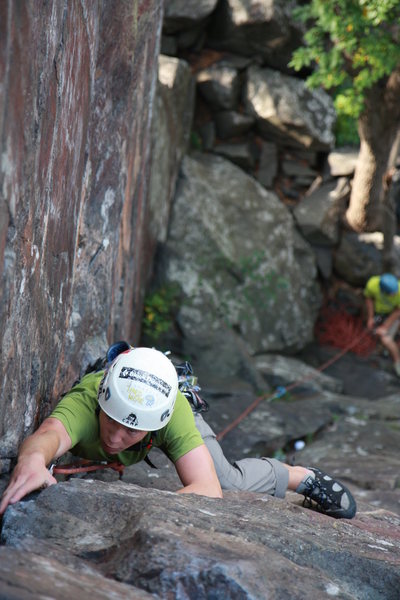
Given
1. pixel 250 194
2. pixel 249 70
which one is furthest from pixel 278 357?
pixel 249 70

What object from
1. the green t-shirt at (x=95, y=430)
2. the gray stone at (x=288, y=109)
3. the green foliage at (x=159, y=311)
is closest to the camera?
the green t-shirt at (x=95, y=430)

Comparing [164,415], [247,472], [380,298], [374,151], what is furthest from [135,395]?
[374,151]

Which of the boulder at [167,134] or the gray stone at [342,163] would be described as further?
the gray stone at [342,163]

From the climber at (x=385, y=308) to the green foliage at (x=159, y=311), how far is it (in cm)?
259

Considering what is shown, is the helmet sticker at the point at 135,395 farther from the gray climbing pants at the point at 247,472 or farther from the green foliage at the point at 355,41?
the green foliage at the point at 355,41

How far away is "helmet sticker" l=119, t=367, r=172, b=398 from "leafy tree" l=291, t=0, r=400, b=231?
189 inches

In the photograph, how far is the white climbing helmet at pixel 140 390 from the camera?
9.81 feet

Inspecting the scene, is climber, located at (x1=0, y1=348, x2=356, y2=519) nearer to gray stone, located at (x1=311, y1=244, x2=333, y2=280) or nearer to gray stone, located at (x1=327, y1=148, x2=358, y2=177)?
gray stone, located at (x1=311, y1=244, x2=333, y2=280)

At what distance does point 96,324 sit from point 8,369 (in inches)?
85.7

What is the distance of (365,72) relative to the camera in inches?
310

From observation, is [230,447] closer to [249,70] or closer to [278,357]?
[278,357]

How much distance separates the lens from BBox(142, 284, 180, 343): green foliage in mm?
8469

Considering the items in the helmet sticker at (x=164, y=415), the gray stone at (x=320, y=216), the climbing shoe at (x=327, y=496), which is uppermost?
the helmet sticker at (x=164, y=415)

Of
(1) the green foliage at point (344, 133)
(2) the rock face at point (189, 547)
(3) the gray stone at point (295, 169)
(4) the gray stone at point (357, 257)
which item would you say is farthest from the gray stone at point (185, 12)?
(2) the rock face at point (189, 547)
